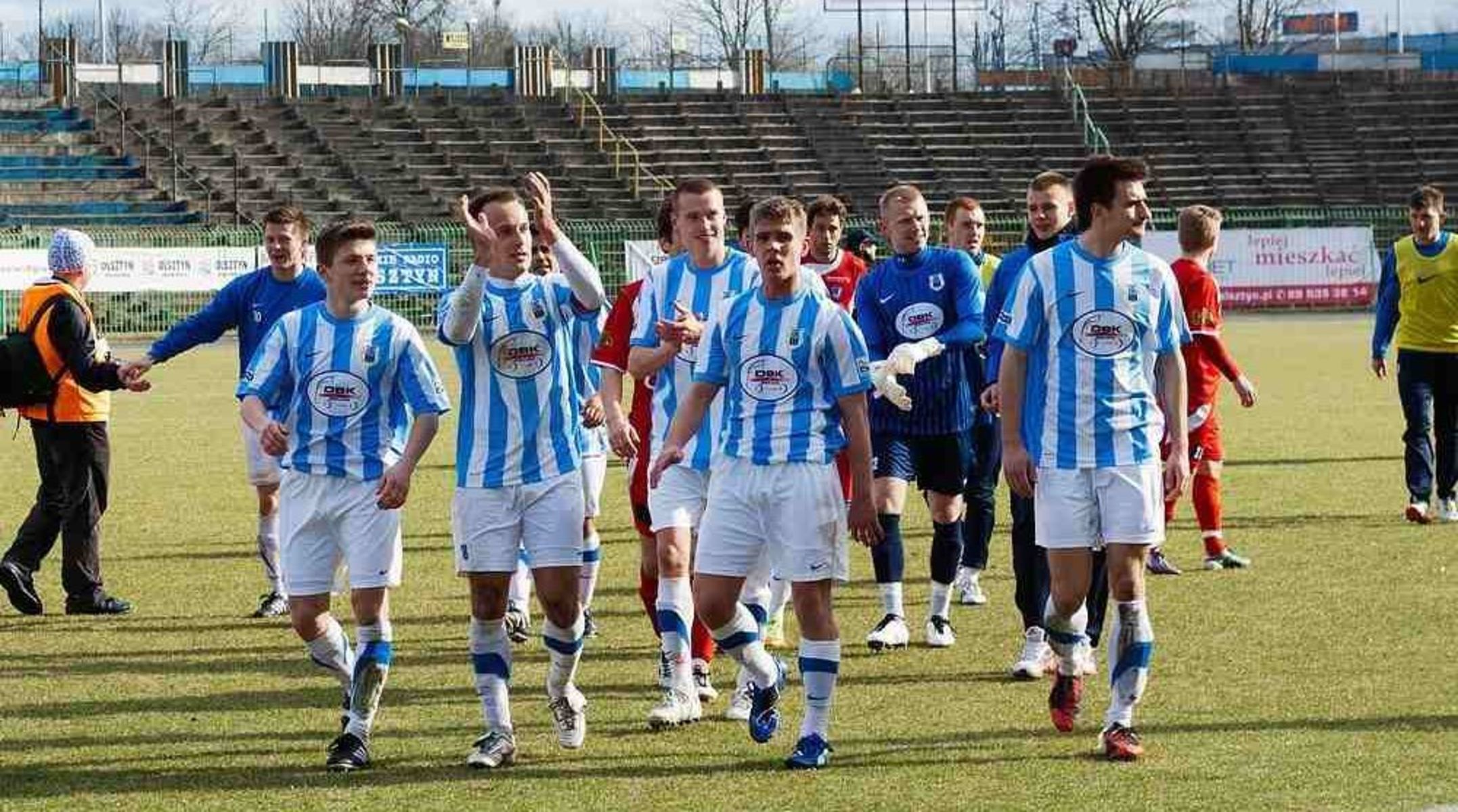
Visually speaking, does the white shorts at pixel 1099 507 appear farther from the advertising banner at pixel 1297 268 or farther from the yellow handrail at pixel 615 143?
the yellow handrail at pixel 615 143

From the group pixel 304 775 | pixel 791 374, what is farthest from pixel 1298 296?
pixel 304 775

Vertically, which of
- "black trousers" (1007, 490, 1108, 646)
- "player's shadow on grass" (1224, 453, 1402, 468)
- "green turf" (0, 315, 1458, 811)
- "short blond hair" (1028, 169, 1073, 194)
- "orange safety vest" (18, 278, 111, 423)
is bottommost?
"green turf" (0, 315, 1458, 811)

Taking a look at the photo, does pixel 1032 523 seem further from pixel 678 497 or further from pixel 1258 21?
pixel 1258 21

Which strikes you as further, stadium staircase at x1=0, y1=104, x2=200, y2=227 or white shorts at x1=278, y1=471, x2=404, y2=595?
stadium staircase at x1=0, y1=104, x2=200, y2=227

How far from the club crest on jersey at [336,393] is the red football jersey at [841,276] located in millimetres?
3205

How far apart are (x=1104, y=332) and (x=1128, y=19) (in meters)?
86.1

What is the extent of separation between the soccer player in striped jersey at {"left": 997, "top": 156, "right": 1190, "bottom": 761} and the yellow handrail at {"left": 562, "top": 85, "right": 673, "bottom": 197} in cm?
4031

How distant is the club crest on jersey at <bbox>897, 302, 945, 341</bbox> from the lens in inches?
404

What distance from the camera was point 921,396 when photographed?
33.9ft

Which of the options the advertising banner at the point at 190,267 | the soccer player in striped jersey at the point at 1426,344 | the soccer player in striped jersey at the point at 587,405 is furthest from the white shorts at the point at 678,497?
the advertising banner at the point at 190,267

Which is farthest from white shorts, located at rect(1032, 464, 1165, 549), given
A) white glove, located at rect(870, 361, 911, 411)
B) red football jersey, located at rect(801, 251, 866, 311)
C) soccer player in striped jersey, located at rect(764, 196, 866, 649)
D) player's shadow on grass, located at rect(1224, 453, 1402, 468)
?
player's shadow on grass, located at rect(1224, 453, 1402, 468)

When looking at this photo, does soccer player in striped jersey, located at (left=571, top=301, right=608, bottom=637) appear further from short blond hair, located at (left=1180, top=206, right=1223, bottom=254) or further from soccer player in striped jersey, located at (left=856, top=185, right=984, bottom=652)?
short blond hair, located at (left=1180, top=206, right=1223, bottom=254)

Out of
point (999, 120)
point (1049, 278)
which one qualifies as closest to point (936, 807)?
point (1049, 278)

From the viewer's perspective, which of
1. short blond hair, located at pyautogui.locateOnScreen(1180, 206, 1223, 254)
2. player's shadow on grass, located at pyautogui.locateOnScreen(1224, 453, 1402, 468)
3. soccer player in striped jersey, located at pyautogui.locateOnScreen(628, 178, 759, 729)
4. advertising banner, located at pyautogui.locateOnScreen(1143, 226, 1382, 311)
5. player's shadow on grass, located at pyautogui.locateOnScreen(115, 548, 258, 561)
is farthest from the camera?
advertising banner, located at pyautogui.locateOnScreen(1143, 226, 1382, 311)
